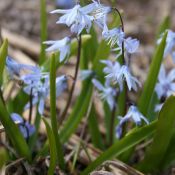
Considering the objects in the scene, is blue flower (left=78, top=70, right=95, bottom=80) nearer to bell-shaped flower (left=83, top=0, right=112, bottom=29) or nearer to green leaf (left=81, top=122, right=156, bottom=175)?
green leaf (left=81, top=122, right=156, bottom=175)

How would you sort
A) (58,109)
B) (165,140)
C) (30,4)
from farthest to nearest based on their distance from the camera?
1. (30,4)
2. (58,109)
3. (165,140)

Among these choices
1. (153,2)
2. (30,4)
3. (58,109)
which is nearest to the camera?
(58,109)

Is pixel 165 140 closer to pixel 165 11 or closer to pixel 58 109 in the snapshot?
pixel 58 109

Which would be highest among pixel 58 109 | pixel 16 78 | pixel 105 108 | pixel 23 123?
pixel 16 78

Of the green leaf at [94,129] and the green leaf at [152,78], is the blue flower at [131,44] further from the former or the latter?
the green leaf at [94,129]

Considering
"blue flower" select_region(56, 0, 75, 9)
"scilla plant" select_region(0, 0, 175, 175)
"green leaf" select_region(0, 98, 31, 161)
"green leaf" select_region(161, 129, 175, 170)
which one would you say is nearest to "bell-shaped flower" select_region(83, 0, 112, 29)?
"scilla plant" select_region(0, 0, 175, 175)

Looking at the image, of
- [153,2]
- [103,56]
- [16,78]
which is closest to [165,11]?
[153,2]

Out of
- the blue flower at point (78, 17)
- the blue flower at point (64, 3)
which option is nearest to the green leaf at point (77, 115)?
the blue flower at point (78, 17)

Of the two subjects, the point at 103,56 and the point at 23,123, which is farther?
the point at 103,56
